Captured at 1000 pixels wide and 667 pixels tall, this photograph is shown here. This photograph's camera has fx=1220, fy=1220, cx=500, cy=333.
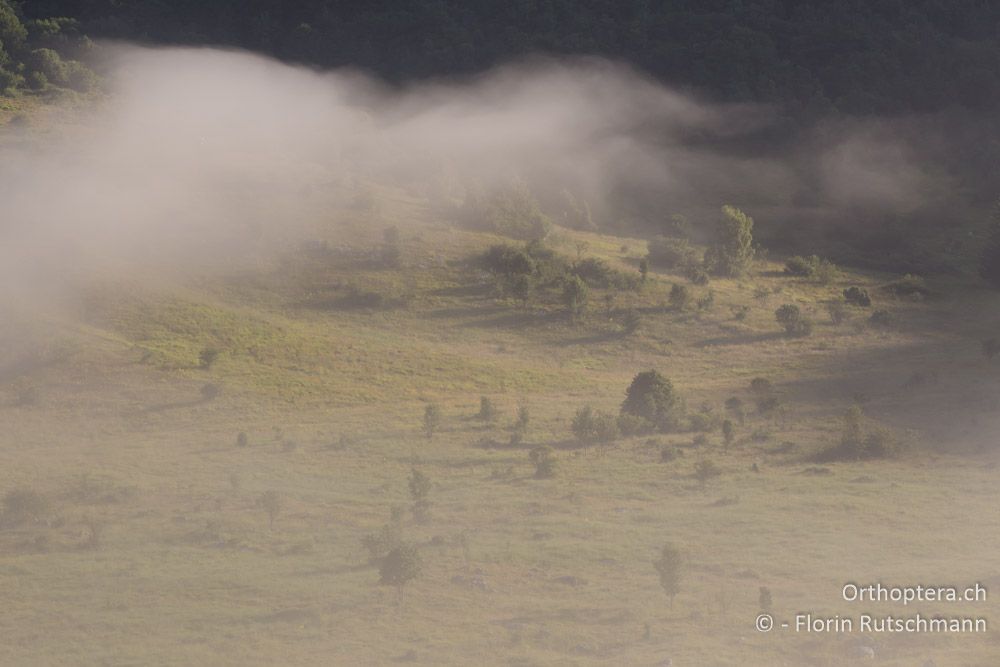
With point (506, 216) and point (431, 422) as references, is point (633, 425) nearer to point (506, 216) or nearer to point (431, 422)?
point (431, 422)

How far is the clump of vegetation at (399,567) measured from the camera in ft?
105

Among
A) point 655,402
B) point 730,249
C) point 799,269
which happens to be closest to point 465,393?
point 655,402

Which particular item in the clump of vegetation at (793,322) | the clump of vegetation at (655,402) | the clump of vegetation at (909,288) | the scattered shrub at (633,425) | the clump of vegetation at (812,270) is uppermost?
the clump of vegetation at (812,270)

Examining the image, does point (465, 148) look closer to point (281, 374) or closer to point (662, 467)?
point (281, 374)

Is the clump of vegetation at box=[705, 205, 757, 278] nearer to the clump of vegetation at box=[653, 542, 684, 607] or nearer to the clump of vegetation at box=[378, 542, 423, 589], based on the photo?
the clump of vegetation at box=[653, 542, 684, 607]

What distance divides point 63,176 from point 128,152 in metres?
8.18

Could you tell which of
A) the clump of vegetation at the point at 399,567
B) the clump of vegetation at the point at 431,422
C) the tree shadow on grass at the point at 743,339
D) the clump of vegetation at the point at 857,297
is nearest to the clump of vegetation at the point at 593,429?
the clump of vegetation at the point at 431,422

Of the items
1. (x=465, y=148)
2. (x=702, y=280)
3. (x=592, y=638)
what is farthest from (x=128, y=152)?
(x=592, y=638)

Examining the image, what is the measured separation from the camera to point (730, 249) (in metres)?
82.6

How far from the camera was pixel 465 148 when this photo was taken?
112m

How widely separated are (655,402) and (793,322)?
2126 cm

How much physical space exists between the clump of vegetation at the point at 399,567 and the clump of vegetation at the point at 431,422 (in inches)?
657

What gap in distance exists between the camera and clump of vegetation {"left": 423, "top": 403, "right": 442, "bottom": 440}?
49.5 m

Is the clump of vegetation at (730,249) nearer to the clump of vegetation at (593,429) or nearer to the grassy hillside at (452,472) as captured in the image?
the grassy hillside at (452,472)
